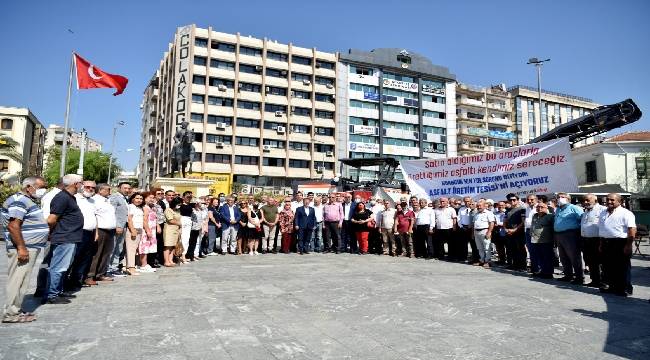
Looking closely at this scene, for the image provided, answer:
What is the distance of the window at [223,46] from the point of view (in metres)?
53.0

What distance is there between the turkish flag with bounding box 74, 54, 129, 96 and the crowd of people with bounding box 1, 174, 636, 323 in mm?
7818

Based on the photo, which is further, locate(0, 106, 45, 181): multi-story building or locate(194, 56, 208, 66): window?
locate(0, 106, 45, 181): multi-story building

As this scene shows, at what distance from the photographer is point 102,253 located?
7348 millimetres

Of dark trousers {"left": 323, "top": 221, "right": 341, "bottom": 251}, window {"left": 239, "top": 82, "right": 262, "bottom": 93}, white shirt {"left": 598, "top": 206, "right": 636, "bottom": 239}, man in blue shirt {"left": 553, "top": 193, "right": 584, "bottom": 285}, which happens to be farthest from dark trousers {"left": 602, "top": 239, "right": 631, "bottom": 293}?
window {"left": 239, "top": 82, "right": 262, "bottom": 93}

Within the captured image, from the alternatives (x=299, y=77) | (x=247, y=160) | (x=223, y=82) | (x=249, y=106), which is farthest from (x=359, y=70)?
(x=247, y=160)

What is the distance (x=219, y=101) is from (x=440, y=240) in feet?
150

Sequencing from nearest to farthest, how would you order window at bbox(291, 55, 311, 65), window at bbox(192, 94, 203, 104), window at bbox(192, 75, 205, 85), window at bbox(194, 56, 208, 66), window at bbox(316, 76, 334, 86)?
window at bbox(192, 94, 203, 104) → window at bbox(192, 75, 205, 85) → window at bbox(194, 56, 208, 66) → window at bbox(291, 55, 311, 65) → window at bbox(316, 76, 334, 86)

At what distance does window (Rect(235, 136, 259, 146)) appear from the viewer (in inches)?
2097

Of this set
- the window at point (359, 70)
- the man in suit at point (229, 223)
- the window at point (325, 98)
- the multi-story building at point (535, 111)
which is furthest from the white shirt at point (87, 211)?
the multi-story building at point (535, 111)

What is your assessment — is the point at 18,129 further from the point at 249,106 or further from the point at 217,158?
the point at 249,106

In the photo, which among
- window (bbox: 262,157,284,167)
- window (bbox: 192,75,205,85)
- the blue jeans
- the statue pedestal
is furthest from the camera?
window (bbox: 262,157,284,167)

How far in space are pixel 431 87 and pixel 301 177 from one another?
27366mm

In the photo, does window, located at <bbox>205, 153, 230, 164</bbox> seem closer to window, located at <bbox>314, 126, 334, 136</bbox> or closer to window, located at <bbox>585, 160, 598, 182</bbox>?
window, located at <bbox>314, 126, 334, 136</bbox>

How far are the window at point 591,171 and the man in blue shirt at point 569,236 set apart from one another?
91.6ft
